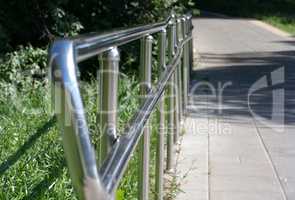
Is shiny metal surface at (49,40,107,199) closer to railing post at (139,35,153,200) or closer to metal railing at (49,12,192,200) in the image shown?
metal railing at (49,12,192,200)

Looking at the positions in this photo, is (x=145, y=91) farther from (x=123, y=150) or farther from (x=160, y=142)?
(x=123, y=150)

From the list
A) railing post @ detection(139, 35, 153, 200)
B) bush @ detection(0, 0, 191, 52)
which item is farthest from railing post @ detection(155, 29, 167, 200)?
bush @ detection(0, 0, 191, 52)

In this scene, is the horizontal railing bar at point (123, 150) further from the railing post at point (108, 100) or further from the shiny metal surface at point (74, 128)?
the shiny metal surface at point (74, 128)

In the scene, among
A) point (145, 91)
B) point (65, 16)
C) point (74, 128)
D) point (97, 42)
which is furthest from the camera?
point (65, 16)

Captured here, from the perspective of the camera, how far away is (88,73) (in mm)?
8602

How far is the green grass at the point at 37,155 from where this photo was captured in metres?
3.62

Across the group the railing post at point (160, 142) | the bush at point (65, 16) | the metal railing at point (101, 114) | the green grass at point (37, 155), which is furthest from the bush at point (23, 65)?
the metal railing at point (101, 114)

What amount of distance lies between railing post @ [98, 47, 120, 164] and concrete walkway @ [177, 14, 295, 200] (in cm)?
254

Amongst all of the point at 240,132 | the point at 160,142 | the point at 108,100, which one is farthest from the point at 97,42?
the point at 240,132

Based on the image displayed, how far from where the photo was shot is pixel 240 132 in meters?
7.02

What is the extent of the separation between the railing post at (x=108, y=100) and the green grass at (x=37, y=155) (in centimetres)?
48

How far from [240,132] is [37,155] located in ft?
10.1

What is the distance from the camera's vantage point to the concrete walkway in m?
4.97

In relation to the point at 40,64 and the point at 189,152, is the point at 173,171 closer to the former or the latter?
the point at 189,152
